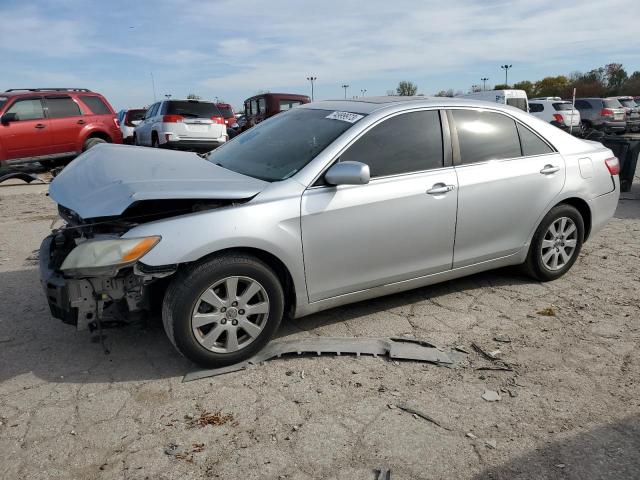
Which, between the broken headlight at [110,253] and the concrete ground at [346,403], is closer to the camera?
the concrete ground at [346,403]

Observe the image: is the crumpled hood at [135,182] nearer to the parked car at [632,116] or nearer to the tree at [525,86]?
the parked car at [632,116]

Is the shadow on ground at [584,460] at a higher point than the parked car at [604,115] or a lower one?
lower

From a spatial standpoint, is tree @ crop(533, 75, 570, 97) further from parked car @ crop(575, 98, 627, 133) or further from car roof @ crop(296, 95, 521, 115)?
car roof @ crop(296, 95, 521, 115)

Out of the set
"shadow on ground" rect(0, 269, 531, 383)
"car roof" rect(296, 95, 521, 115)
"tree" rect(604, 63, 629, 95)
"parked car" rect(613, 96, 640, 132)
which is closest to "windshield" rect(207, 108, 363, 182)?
"car roof" rect(296, 95, 521, 115)

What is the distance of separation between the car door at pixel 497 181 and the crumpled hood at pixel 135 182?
5.36ft

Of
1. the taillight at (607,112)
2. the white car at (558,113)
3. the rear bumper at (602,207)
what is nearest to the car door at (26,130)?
the rear bumper at (602,207)

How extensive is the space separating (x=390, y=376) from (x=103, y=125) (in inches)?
473

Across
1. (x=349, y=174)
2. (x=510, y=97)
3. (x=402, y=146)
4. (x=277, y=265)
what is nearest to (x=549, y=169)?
(x=402, y=146)

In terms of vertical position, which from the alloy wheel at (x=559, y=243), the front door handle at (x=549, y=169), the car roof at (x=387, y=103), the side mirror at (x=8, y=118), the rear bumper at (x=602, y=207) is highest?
the side mirror at (x=8, y=118)

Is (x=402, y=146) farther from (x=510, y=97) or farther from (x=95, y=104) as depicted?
(x=510, y=97)

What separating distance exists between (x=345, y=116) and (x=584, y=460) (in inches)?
102

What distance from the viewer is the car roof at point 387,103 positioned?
3826 mm

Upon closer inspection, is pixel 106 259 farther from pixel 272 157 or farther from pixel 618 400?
pixel 618 400

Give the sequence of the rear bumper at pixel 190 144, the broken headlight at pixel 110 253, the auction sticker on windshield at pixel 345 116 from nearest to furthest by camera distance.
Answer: the broken headlight at pixel 110 253
the auction sticker on windshield at pixel 345 116
the rear bumper at pixel 190 144
